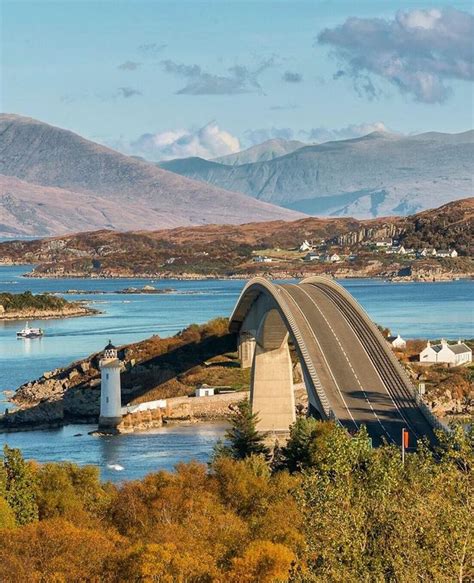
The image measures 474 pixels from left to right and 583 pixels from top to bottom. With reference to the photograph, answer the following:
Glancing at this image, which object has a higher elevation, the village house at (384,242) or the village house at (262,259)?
the village house at (384,242)

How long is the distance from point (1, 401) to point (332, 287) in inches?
505

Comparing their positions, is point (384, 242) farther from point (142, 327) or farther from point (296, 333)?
point (296, 333)

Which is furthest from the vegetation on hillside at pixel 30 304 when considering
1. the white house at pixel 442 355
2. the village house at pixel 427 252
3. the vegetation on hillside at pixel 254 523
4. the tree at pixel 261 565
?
the tree at pixel 261 565

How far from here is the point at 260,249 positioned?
200 m

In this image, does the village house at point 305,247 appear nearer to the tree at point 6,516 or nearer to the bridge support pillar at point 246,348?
the bridge support pillar at point 246,348

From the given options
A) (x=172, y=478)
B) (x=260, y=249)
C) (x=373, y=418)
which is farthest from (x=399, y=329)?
(x=260, y=249)

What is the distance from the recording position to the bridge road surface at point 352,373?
108 feet

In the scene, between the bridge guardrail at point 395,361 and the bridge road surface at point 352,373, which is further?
the bridge road surface at point 352,373

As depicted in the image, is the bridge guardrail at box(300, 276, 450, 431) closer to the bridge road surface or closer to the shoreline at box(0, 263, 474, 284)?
the bridge road surface

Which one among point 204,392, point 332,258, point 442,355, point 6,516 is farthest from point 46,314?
point 6,516

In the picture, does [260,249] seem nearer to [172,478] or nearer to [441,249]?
[441,249]

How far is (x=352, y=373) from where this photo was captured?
37781 mm

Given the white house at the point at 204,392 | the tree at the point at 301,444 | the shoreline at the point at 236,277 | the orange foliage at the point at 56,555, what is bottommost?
the orange foliage at the point at 56,555

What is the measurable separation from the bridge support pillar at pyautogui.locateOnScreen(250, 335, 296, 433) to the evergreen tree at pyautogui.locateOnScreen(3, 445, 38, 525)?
15364 mm
